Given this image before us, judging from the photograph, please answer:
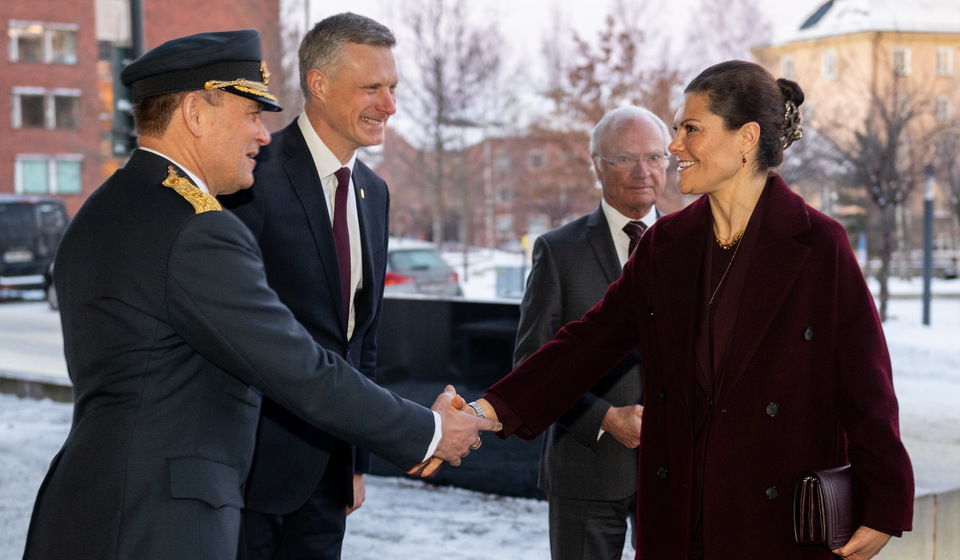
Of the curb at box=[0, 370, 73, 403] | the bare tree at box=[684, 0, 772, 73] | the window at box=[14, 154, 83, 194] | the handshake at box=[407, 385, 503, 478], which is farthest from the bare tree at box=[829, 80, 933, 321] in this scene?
the window at box=[14, 154, 83, 194]

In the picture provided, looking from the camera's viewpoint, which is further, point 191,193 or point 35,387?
point 35,387

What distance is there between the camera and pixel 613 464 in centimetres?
338

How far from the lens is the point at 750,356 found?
8.21ft

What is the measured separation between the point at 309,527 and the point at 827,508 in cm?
159

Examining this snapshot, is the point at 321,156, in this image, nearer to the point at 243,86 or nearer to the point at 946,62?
the point at 243,86

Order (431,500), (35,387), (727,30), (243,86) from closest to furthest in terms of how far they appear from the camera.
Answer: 1. (243,86)
2. (431,500)
3. (35,387)
4. (727,30)

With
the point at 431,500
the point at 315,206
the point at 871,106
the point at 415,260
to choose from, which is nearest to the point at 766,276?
the point at 315,206

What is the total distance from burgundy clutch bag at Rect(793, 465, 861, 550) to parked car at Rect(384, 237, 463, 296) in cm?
1354

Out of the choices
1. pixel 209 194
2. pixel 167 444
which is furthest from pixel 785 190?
pixel 167 444

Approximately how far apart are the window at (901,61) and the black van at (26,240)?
20.7m

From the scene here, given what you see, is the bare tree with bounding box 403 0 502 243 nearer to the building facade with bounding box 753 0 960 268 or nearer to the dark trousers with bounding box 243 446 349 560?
the building facade with bounding box 753 0 960 268

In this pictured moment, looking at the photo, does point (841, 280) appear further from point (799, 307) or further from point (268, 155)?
point (268, 155)

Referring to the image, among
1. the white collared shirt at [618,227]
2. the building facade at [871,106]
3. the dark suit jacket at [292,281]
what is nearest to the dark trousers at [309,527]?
the dark suit jacket at [292,281]

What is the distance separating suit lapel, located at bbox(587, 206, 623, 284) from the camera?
3.45 m
